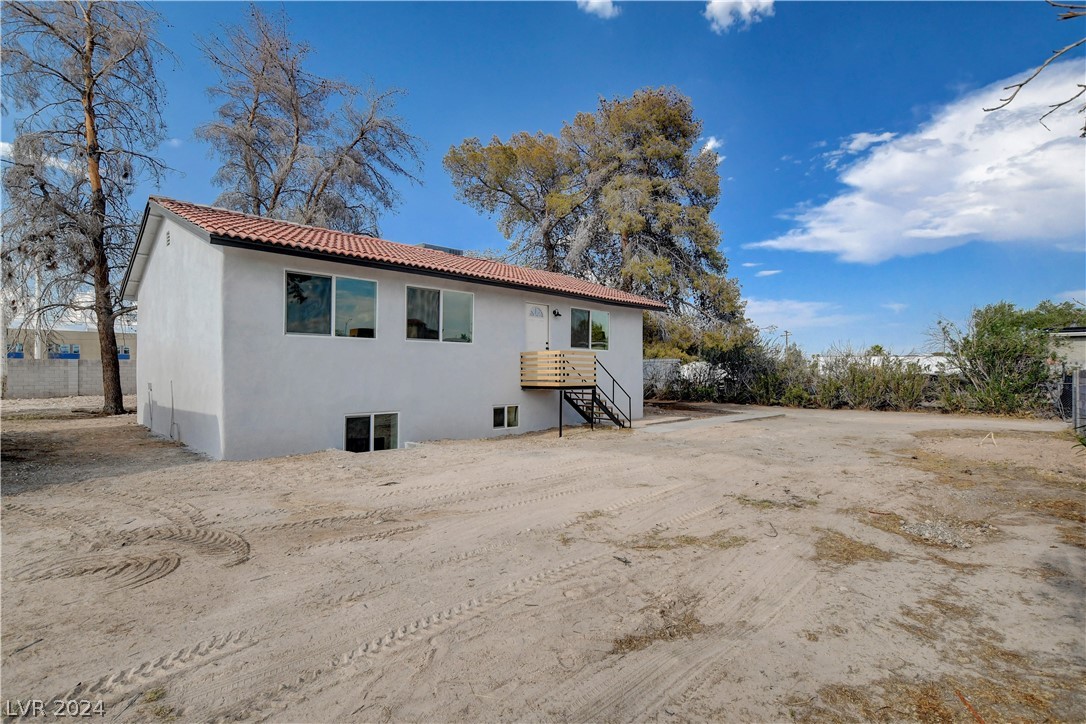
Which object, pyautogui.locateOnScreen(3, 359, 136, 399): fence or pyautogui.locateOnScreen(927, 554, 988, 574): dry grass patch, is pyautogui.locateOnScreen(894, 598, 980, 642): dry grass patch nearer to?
pyautogui.locateOnScreen(927, 554, 988, 574): dry grass patch

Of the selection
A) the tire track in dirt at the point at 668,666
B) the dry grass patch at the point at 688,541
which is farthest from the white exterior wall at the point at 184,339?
the tire track in dirt at the point at 668,666

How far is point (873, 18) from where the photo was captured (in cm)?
1006

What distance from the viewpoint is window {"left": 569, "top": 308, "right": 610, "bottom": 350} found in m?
14.7

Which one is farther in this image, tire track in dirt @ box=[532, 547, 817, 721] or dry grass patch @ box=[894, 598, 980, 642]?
dry grass patch @ box=[894, 598, 980, 642]

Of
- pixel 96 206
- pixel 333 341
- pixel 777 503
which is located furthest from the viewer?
pixel 96 206

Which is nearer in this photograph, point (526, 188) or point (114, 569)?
point (114, 569)

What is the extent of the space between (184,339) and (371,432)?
4.29m

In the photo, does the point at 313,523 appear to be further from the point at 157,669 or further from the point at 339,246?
the point at 339,246

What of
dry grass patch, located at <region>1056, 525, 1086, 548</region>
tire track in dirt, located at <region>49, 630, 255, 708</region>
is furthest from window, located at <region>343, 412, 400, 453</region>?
dry grass patch, located at <region>1056, 525, 1086, 548</region>

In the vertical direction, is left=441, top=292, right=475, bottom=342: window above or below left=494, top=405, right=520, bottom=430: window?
above

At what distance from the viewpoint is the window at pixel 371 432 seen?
10.2 m

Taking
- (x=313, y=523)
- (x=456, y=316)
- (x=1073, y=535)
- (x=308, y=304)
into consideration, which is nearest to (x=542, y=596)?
(x=313, y=523)

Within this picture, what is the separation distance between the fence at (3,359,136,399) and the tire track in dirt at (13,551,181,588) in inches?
861

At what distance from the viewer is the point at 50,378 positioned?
21438mm
